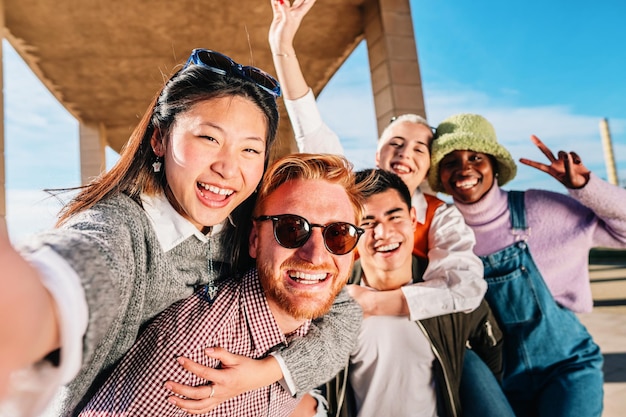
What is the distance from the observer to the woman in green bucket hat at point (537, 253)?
2113 mm

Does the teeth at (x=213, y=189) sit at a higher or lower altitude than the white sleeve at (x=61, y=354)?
higher

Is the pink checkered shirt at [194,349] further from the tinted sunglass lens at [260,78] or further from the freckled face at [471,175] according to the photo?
the freckled face at [471,175]

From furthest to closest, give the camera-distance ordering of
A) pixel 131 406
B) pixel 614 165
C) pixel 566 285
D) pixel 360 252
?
pixel 614 165 < pixel 566 285 < pixel 360 252 < pixel 131 406

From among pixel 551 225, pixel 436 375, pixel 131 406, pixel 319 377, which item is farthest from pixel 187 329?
pixel 551 225

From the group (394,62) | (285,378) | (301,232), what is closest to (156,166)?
(301,232)

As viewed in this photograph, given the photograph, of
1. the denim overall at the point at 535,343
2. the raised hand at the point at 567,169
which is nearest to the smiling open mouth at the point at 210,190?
the denim overall at the point at 535,343

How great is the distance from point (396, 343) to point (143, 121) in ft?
4.72

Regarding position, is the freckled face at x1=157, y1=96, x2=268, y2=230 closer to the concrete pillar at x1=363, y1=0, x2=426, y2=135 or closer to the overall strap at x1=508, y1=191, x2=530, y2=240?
the overall strap at x1=508, y1=191, x2=530, y2=240

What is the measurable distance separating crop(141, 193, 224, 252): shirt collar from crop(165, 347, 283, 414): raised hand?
0.37m

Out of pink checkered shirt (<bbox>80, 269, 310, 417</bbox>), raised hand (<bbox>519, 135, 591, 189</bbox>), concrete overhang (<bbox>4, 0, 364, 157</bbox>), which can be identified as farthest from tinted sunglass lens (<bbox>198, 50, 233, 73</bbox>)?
concrete overhang (<bbox>4, 0, 364, 157</bbox>)

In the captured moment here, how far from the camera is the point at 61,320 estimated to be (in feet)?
2.18

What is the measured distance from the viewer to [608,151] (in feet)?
116

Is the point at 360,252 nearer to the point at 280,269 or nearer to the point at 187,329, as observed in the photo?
the point at 280,269

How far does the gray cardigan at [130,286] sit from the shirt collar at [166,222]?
0.03 m
